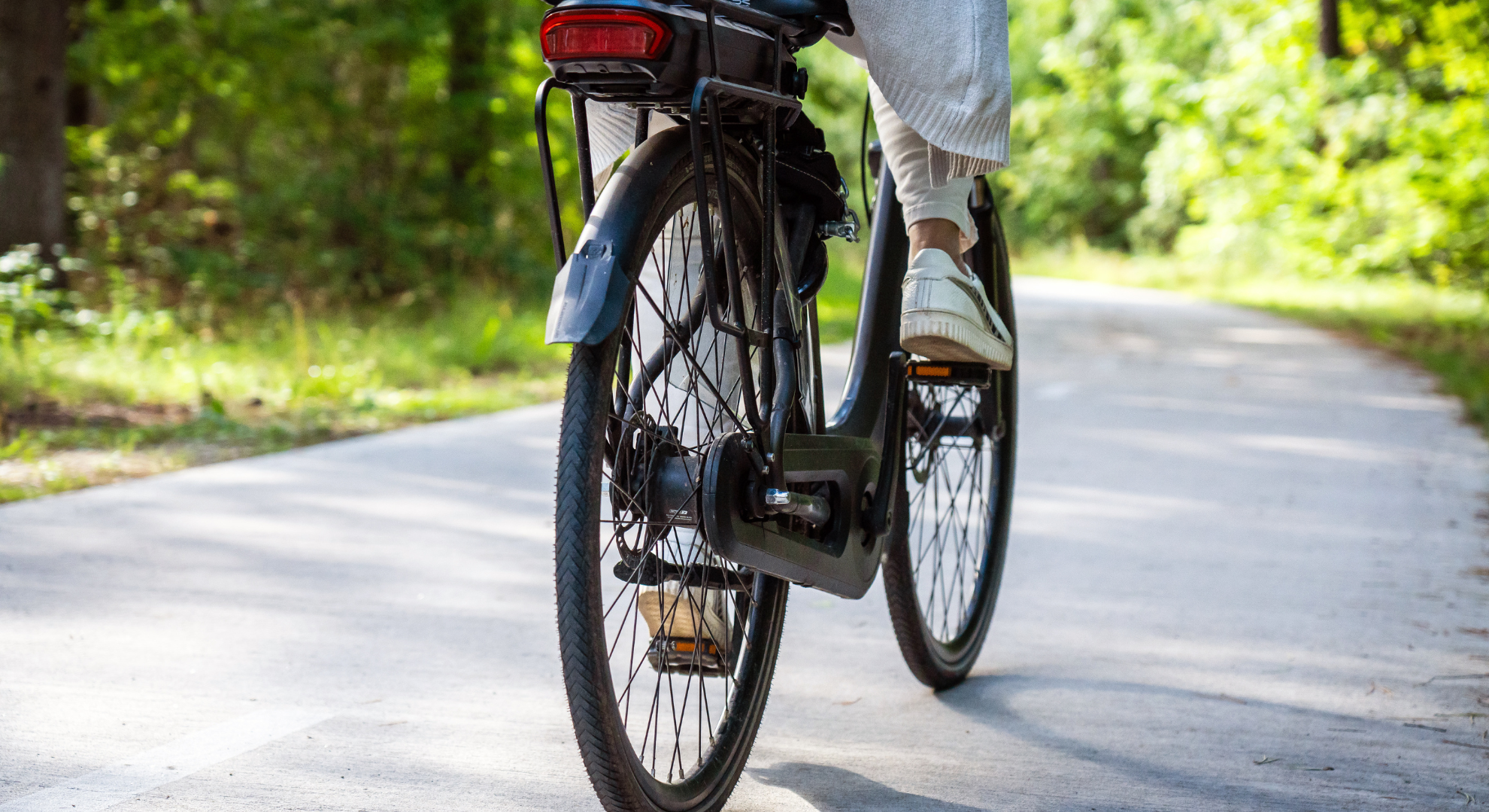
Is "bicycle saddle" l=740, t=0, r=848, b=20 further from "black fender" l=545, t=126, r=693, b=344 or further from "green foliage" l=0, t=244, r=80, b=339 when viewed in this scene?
"green foliage" l=0, t=244, r=80, b=339

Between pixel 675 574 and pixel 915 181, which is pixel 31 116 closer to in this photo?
pixel 915 181

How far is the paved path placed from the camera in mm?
2352

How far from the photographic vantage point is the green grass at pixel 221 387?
5551 mm

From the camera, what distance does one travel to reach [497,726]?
8.48 feet

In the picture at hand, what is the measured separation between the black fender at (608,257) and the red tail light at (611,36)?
19 centimetres

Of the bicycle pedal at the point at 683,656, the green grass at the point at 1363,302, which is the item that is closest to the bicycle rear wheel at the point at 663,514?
the bicycle pedal at the point at 683,656

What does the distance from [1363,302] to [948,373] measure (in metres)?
17.3

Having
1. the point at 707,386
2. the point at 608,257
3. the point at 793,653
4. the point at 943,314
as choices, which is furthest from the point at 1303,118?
the point at 608,257

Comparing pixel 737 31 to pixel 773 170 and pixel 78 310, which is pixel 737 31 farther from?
pixel 78 310

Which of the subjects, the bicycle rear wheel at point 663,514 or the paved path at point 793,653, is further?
the paved path at point 793,653

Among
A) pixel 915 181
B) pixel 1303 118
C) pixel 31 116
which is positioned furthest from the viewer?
pixel 1303 118

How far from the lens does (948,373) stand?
8.91 ft

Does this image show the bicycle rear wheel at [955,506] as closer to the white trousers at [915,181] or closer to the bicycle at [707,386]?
the bicycle at [707,386]

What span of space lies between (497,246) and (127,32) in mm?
3817
